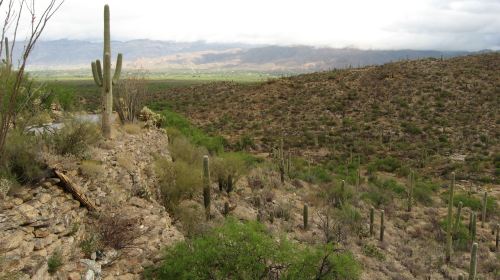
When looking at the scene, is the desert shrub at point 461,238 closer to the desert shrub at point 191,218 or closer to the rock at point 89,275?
the desert shrub at point 191,218

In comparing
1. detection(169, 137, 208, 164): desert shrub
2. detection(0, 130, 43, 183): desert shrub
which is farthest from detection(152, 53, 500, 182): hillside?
detection(0, 130, 43, 183): desert shrub

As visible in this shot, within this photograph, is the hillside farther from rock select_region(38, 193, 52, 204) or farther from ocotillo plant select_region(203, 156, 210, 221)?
rock select_region(38, 193, 52, 204)

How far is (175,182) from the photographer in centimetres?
1238

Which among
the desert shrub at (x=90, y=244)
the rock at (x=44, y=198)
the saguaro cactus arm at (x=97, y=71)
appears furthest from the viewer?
the saguaro cactus arm at (x=97, y=71)

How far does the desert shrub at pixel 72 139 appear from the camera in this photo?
9.35 m

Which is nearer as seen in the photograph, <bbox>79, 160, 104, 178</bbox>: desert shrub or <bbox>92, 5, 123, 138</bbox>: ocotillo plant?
<bbox>79, 160, 104, 178</bbox>: desert shrub

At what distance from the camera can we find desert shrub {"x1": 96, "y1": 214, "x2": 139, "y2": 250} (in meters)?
7.77

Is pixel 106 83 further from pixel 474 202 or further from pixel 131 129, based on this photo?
pixel 474 202

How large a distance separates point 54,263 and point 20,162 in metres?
2.44

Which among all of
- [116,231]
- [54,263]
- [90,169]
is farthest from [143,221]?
[54,263]

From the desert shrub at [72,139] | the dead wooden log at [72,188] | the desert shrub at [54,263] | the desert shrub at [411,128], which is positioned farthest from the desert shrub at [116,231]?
the desert shrub at [411,128]

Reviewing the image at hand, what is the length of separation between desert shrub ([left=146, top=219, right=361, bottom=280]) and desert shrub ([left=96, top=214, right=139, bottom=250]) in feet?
2.86

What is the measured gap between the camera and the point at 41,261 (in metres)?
6.11

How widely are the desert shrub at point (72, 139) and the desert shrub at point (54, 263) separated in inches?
130
